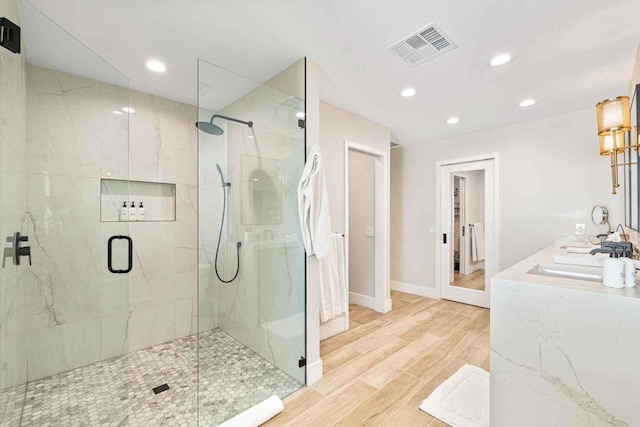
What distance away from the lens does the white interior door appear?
389 cm

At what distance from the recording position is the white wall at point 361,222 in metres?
3.93

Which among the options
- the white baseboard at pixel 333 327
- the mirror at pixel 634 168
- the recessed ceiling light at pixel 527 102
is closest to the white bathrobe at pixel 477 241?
the recessed ceiling light at pixel 527 102

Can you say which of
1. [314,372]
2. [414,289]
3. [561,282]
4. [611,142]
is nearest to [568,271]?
[561,282]

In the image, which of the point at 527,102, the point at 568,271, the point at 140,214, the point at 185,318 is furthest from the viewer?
the point at 185,318

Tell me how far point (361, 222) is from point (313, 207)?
1.99m

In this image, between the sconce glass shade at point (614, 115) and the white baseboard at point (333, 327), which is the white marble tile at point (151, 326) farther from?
the sconce glass shade at point (614, 115)

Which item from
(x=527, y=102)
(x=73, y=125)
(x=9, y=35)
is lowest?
(x=73, y=125)

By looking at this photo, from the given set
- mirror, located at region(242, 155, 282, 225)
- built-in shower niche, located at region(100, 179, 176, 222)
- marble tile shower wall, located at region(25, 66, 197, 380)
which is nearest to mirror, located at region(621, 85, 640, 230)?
mirror, located at region(242, 155, 282, 225)

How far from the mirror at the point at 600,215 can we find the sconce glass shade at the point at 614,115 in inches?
65.0

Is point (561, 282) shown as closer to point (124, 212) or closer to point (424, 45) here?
point (424, 45)

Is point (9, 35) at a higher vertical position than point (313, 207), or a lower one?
higher

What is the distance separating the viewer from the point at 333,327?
3.11 meters

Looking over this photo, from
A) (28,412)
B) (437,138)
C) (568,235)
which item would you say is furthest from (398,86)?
(28,412)

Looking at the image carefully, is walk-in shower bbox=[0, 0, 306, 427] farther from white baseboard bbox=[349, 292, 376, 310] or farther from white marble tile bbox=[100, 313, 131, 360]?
white baseboard bbox=[349, 292, 376, 310]
